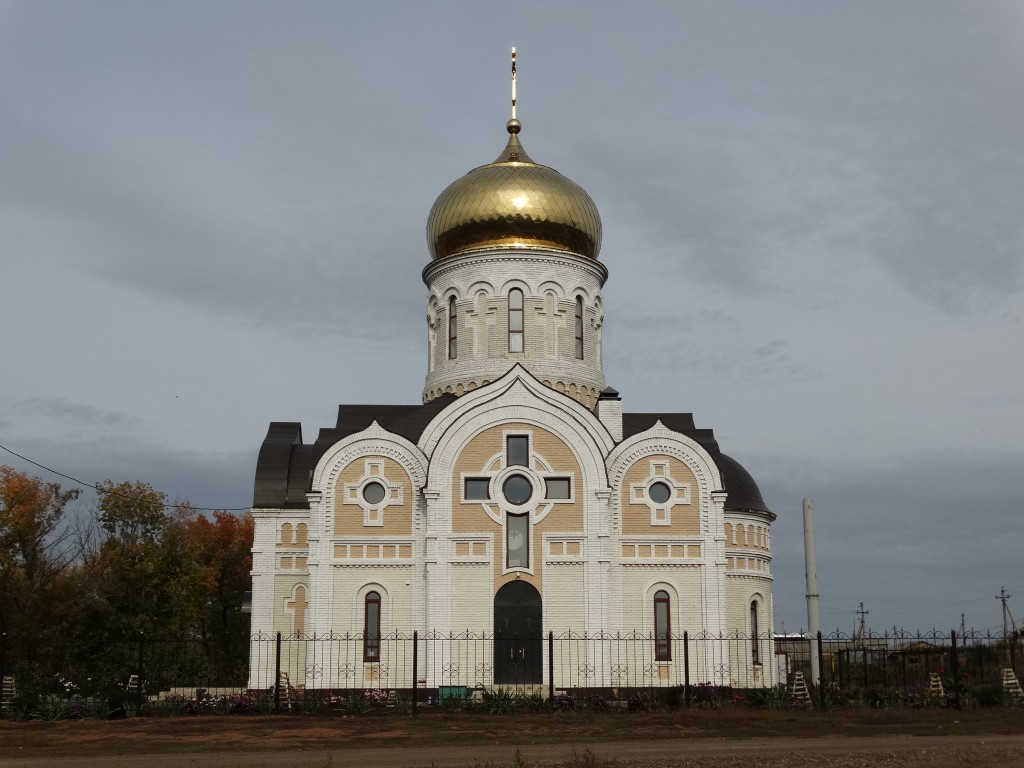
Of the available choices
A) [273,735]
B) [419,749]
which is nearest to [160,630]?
[273,735]

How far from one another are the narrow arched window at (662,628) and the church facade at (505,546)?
0.03 meters

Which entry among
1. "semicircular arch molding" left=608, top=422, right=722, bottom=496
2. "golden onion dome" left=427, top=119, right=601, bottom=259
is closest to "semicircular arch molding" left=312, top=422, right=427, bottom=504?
"semicircular arch molding" left=608, top=422, right=722, bottom=496

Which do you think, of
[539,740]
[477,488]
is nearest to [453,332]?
[477,488]

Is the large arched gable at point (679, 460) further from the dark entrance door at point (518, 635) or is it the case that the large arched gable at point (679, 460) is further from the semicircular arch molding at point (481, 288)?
the semicircular arch molding at point (481, 288)

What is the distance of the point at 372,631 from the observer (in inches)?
1016

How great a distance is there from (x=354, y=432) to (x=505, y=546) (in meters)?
4.27

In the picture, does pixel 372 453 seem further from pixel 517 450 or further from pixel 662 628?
pixel 662 628

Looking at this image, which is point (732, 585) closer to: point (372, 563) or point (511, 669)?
point (511, 669)

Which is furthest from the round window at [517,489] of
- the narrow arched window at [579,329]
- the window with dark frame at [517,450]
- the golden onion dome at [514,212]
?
the golden onion dome at [514,212]

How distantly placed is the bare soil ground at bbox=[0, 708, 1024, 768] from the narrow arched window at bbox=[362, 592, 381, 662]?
5.54 meters

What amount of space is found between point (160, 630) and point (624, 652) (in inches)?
678

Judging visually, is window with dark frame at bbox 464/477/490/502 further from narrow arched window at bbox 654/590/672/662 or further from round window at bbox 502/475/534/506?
narrow arched window at bbox 654/590/672/662

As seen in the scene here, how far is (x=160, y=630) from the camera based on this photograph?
36.4m

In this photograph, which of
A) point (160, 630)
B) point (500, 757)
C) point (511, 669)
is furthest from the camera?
point (160, 630)
